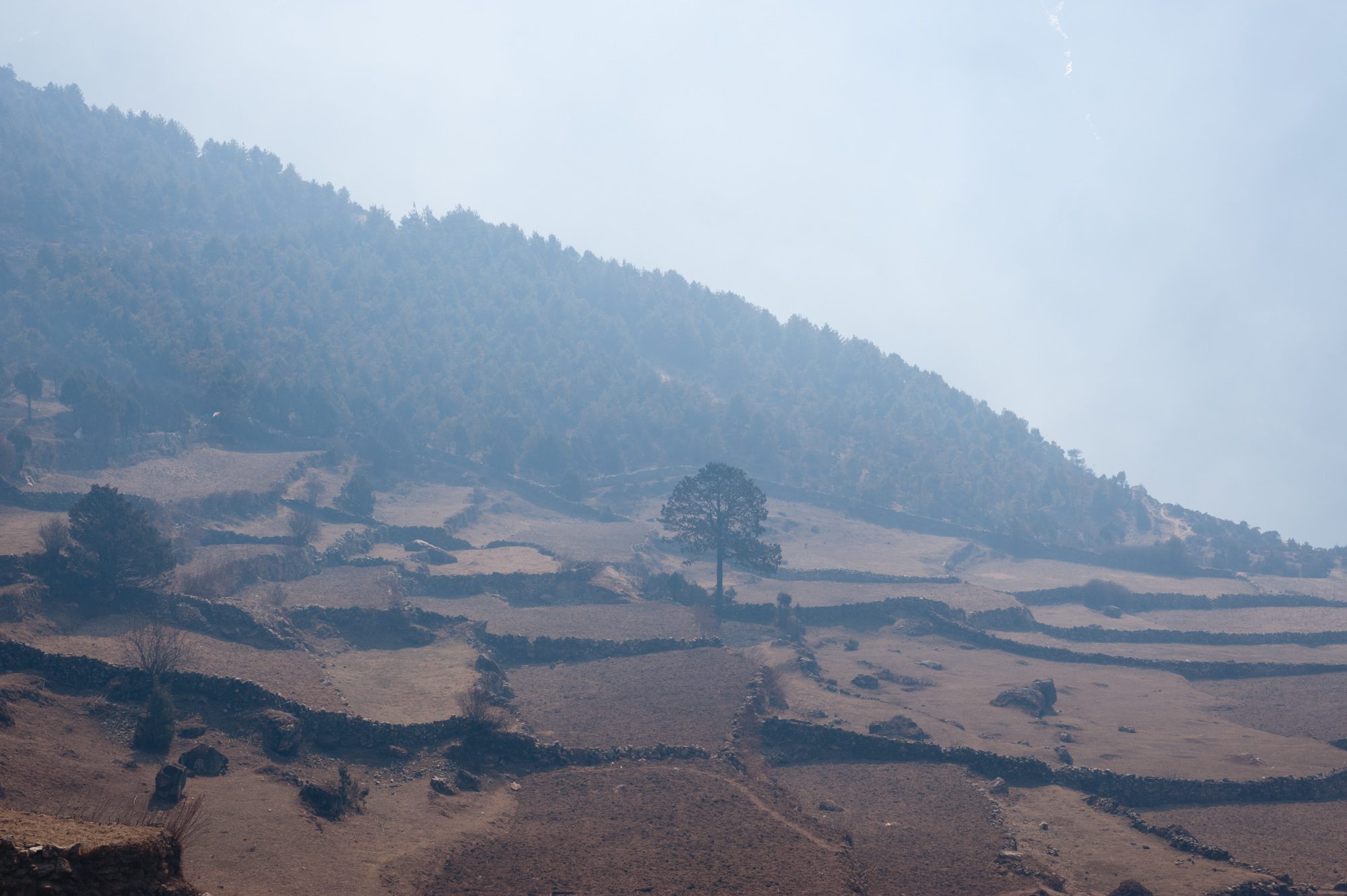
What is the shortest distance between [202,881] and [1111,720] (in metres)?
27.9

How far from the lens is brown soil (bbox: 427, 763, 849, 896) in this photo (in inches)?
599

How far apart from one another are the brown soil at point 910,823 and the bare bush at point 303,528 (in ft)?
96.5

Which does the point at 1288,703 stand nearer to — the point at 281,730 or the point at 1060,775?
the point at 1060,775

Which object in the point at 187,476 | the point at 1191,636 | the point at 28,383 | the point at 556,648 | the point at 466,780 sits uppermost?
the point at 28,383

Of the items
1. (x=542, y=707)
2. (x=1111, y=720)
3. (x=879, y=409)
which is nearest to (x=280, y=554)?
(x=542, y=707)

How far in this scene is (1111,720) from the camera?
1190 inches

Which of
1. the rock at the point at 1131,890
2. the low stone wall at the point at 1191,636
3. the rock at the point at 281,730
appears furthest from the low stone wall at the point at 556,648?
the low stone wall at the point at 1191,636

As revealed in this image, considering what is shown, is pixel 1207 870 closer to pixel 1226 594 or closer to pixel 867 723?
pixel 867 723

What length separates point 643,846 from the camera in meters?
17.0

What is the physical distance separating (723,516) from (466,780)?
2735 centimetres

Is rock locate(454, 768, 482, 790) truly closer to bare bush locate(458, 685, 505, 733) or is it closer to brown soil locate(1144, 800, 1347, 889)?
bare bush locate(458, 685, 505, 733)

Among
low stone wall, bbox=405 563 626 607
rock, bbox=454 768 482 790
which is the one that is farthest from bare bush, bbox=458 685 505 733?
low stone wall, bbox=405 563 626 607

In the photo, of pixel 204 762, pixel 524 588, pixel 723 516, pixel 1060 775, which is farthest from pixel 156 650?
pixel 723 516

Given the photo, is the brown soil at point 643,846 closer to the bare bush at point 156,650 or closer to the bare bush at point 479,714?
the bare bush at point 479,714
